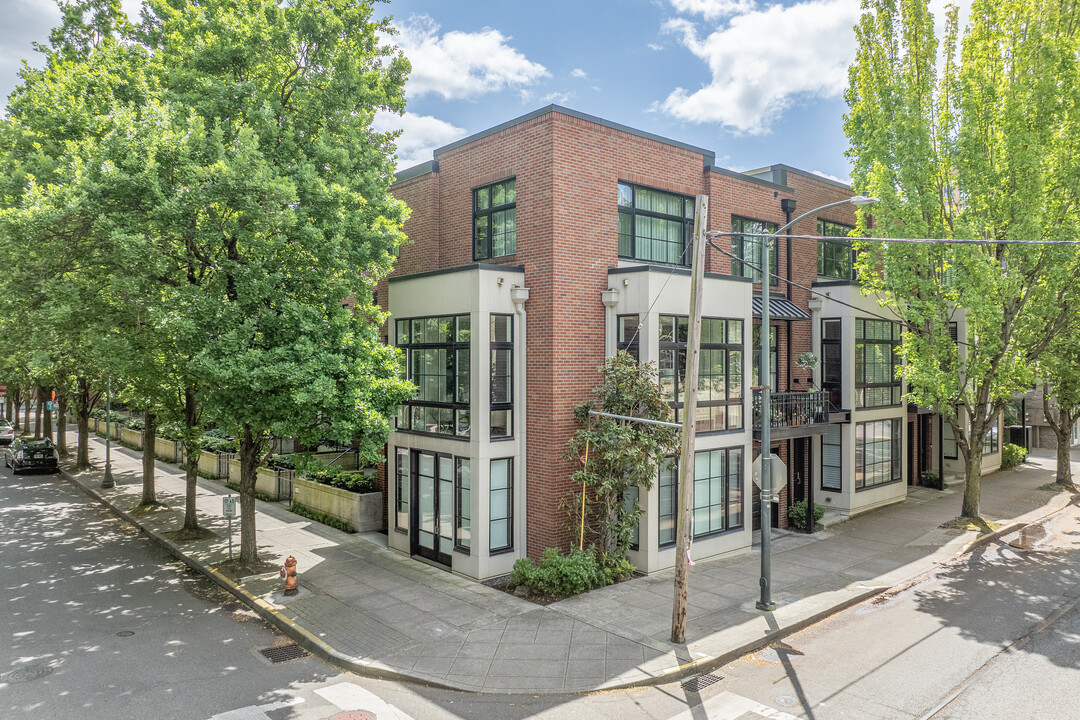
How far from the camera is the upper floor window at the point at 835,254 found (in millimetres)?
22078

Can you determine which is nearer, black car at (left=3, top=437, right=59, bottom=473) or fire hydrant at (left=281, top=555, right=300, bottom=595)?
fire hydrant at (left=281, top=555, right=300, bottom=595)

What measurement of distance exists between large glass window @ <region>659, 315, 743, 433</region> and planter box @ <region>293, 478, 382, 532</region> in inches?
366

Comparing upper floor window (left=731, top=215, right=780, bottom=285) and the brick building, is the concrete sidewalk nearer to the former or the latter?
the brick building

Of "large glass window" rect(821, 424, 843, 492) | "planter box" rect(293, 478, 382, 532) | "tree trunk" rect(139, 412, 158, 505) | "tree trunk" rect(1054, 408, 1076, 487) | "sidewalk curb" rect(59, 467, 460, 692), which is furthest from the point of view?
"tree trunk" rect(1054, 408, 1076, 487)

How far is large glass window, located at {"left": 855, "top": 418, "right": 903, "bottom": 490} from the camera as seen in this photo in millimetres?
21141


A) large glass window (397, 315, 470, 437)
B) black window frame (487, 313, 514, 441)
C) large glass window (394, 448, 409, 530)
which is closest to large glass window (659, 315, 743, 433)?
black window frame (487, 313, 514, 441)

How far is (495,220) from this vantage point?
54.3 ft

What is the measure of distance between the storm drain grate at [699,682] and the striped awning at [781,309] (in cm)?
1111

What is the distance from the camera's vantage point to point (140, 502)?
2272 cm

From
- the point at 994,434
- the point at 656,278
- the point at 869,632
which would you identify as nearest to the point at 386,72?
the point at 656,278

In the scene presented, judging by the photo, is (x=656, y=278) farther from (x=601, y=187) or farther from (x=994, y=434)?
(x=994, y=434)

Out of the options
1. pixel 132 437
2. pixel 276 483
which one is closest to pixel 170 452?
pixel 132 437

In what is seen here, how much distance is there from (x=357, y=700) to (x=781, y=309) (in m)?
15.3

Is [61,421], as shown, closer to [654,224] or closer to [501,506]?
[501,506]
